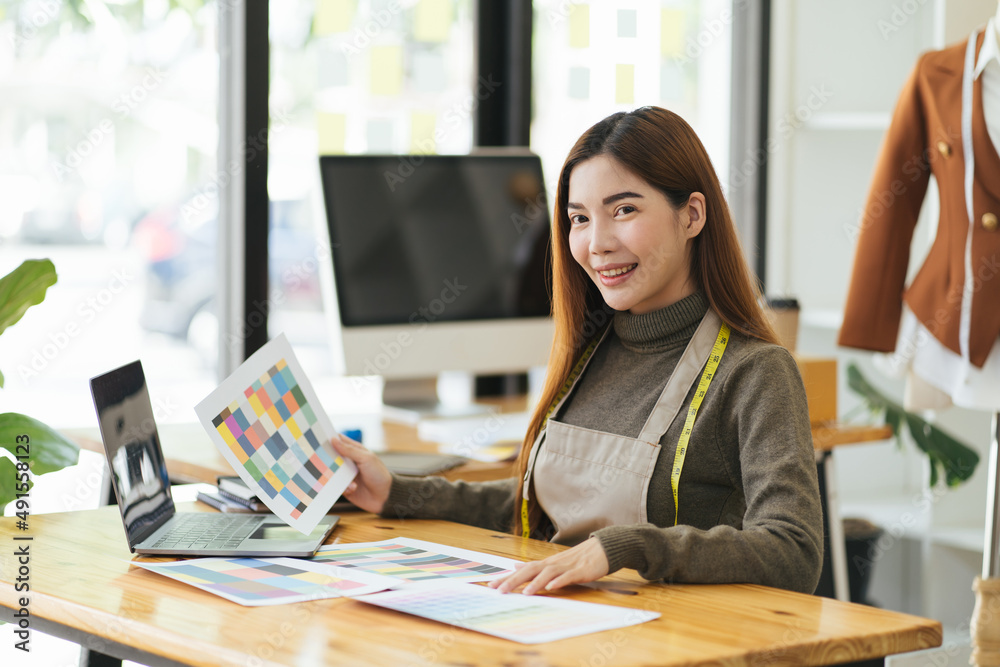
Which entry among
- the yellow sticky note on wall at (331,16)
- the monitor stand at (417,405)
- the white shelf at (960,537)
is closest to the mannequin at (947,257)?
the white shelf at (960,537)

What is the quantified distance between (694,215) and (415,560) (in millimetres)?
593

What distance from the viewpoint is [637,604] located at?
3.69 ft

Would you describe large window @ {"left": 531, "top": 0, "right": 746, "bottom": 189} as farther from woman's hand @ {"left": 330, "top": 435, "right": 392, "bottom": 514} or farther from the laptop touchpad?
the laptop touchpad

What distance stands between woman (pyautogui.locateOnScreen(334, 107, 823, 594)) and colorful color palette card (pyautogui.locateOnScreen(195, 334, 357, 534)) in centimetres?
7

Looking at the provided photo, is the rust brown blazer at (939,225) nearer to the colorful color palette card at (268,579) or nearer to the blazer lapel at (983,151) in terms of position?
the blazer lapel at (983,151)

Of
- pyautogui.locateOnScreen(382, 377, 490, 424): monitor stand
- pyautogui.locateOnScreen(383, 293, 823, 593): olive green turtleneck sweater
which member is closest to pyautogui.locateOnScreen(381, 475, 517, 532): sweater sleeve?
pyautogui.locateOnScreen(383, 293, 823, 593): olive green turtleneck sweater

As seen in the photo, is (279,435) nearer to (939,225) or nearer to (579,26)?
(939,225)

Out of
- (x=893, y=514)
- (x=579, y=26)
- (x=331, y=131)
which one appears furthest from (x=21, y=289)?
(x=893, y=514)

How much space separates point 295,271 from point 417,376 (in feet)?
1.46

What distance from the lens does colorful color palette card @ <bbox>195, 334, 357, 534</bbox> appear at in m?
1.33

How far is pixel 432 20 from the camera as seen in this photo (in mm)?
2904

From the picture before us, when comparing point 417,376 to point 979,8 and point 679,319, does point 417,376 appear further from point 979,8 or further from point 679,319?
point 979,8

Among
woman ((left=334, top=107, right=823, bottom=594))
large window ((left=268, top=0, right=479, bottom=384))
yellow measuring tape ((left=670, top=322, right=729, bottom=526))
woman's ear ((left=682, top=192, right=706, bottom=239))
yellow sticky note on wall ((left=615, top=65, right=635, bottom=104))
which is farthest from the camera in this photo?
yellow sticky note on wall ((left=615, top=65, right=635, bottom=104))

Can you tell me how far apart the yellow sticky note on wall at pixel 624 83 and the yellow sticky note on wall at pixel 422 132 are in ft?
2.17
